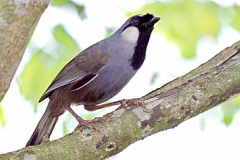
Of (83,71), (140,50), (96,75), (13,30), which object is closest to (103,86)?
(96,75)

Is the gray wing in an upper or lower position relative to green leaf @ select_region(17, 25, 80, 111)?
lower

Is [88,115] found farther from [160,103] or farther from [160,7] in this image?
[160,103]

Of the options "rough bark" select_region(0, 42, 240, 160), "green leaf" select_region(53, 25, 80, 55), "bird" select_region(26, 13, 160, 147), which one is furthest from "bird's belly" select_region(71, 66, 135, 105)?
"green leaf" select_region(53, 25, 80, 55)

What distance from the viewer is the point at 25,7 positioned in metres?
2.73

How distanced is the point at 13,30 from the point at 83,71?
1.24 m

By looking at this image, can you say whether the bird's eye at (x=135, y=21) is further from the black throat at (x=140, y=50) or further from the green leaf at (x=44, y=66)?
the green leaf at (x=44, y=66)

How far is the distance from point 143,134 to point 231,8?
2.67 meters

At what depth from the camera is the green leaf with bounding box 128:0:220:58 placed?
15.4 ft

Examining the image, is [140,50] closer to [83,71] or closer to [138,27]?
[138,27]

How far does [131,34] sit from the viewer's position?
406 cm

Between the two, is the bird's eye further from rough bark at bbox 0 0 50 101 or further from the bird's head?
rough bark at bbox 0 0 50 101

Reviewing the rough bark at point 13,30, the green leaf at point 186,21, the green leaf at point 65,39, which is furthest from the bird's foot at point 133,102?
the green leaf at point 186,21

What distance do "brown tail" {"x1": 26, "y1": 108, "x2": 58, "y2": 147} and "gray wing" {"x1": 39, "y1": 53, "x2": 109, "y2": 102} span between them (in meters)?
0.25

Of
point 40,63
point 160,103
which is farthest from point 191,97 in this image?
point 40,63
